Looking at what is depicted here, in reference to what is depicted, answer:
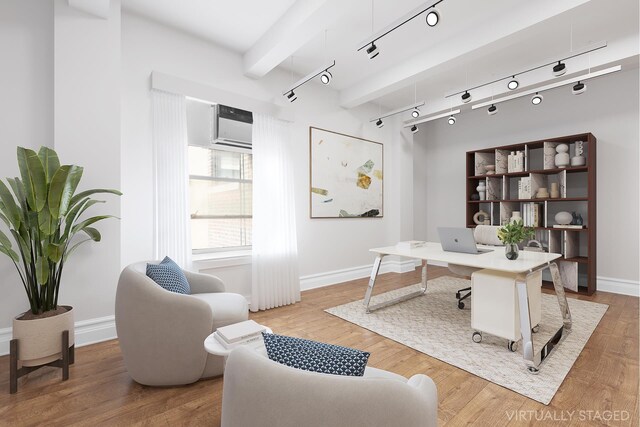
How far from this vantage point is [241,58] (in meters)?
3.68

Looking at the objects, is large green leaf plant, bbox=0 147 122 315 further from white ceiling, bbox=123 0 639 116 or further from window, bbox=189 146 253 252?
white ceiling, bbox=123 0 639 116

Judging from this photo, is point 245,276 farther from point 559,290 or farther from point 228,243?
point 559,290

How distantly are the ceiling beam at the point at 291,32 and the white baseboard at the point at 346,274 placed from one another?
2825 mm

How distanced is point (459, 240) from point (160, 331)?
256cm

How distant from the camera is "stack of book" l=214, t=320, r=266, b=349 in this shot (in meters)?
1.48

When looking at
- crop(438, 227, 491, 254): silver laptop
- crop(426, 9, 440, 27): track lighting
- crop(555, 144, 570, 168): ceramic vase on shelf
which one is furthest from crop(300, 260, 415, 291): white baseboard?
crop(426, 9, 440, 27): track lighting

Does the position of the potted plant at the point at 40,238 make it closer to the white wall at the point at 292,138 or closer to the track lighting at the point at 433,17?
the white wall at the point at 292,138

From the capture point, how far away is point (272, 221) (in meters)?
3.76

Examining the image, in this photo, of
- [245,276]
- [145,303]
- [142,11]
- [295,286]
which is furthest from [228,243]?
[142,11]

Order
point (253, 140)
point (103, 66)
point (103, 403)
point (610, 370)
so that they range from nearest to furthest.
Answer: point (103, 403) < point (610, 370) < point (103, 66) < point (253, 140)

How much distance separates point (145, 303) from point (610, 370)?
3.14 metres

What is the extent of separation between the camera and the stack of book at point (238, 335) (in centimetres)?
148

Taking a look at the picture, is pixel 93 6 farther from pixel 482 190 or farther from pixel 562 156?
pixel 562 156

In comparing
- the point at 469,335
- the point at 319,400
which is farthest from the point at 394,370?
the point at 319,400
